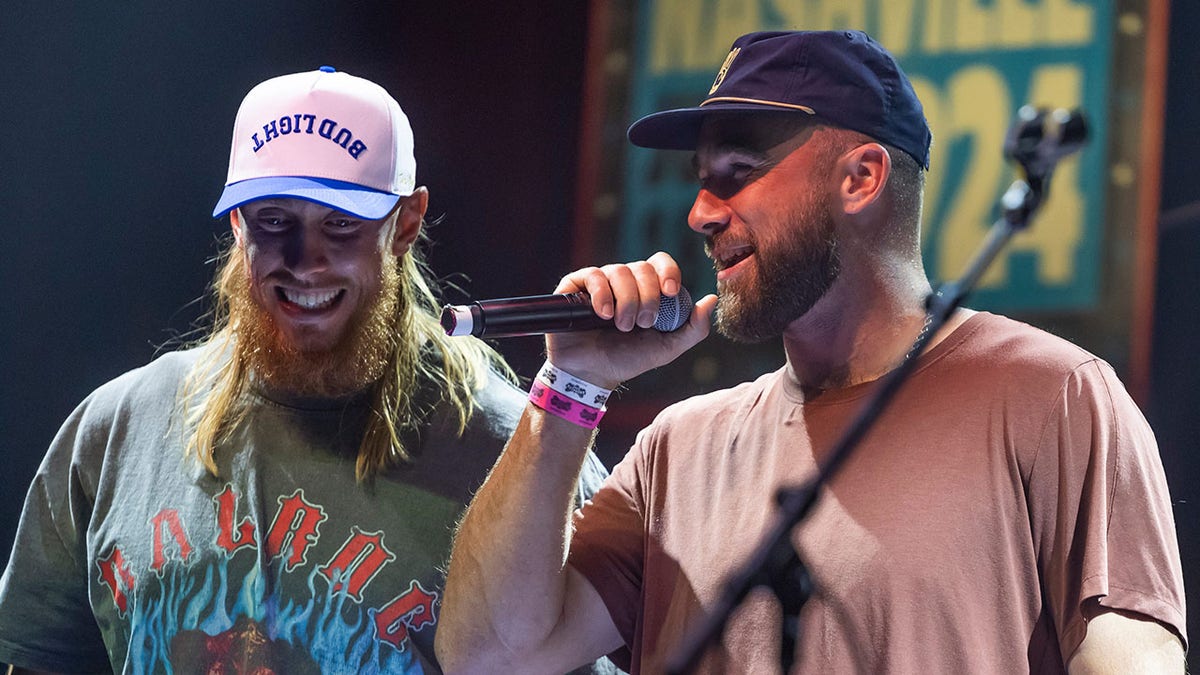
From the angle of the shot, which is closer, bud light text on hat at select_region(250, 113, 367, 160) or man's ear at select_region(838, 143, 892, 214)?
man's ear at select_region(838, 143, 892, 214)

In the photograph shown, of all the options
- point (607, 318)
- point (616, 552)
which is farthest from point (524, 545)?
point (607, 318)

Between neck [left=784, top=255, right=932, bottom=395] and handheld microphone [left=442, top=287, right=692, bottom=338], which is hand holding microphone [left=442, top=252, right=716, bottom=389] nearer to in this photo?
handheld microphone [left=442, top=287, right=692, bottom=338]

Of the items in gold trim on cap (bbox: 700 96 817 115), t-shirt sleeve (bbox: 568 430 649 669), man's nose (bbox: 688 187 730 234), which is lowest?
t-shirt sleeve (bbox: 568 430 649 669)

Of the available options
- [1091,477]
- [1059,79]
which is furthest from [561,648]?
[1059,79]

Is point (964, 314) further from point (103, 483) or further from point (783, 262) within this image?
point (103, 483)

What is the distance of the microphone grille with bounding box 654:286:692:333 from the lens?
1.72m

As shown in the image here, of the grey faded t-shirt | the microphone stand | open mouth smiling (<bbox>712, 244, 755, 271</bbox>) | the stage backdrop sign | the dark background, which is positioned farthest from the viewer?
the dark background

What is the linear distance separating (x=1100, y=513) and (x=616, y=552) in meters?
0.65

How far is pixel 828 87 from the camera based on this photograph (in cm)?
179

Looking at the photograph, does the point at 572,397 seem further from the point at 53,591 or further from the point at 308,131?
the point at 53,591

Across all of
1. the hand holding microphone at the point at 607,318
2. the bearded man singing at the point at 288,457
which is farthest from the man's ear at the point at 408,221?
the hand holding microphone at the point at 607,318

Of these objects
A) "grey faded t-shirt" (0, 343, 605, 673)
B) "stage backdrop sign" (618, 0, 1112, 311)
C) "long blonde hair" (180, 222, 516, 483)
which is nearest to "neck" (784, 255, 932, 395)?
"grey faded t-shirt" (0, 343, 605, 673)

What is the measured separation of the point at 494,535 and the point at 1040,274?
120 centimetres

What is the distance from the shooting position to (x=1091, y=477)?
1541 millimetres
